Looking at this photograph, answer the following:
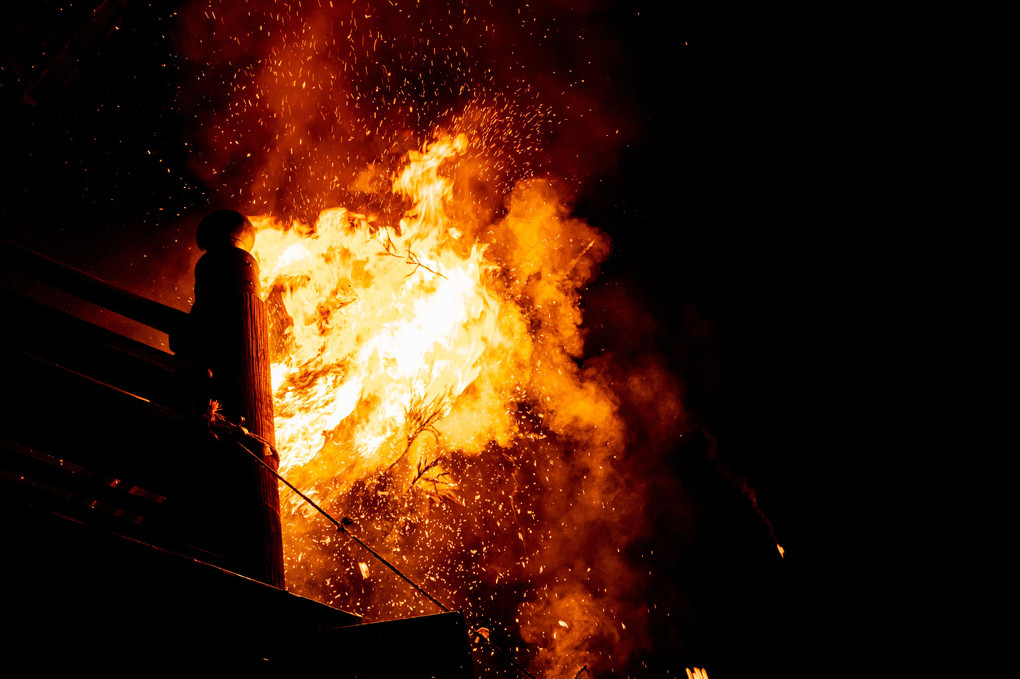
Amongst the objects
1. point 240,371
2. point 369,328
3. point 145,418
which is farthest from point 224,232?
point 369,328

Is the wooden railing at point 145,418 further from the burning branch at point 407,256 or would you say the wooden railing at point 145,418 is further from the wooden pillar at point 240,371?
the burning branch at point 407,256

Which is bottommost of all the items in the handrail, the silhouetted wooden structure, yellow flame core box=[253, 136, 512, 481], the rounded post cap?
the silhouetted wooden structure

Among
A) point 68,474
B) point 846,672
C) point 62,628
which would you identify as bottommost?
point 846,672

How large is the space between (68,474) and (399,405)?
4.77 meters

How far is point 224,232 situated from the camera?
2.88 metres

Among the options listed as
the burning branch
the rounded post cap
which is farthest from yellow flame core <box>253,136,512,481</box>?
the rounded post cap

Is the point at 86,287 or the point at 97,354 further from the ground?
the point at 86,287

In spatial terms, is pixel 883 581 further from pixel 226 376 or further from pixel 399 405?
pixel 226 376

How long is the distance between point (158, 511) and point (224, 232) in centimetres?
165

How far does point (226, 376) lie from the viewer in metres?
2.31

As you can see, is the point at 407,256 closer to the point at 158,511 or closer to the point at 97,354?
the point at 97,354

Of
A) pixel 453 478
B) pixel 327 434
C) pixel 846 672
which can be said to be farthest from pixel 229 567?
pixel 846 672

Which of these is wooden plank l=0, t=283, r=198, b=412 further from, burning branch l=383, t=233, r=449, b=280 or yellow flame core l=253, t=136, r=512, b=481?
burning branch l=383, t=233, r=449, b=280

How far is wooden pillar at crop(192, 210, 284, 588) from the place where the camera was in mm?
1906
